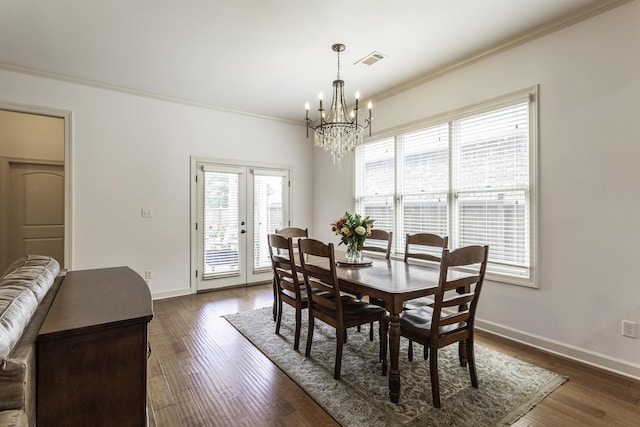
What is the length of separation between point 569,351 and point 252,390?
8.41 ft

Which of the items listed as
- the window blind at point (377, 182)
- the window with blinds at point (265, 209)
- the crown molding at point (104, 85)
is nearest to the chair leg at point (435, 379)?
the window blind at point (377, 182)

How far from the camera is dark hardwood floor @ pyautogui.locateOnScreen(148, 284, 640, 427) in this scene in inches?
73.2

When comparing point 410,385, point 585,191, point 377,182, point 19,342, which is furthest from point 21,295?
point 377,182

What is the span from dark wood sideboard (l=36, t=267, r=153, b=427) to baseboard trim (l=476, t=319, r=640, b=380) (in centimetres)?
307

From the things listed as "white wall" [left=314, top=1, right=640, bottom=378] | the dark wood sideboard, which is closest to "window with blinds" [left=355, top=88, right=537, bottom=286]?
"white wall" [left=314, top=1, right=640, bottom=378]

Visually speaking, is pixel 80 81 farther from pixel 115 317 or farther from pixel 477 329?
pixel 477 329

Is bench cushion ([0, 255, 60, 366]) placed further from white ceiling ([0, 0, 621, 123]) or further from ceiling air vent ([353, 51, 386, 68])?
ceiling air vent ([353, 51, 386, 68])

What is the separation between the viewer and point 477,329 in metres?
3.26

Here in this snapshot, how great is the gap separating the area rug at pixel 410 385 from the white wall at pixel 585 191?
539 mm

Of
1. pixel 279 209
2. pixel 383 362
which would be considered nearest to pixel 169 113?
pixel 279 209

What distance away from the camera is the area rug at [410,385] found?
1853 mm

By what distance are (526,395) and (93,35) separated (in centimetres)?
450

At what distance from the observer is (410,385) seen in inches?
85.4

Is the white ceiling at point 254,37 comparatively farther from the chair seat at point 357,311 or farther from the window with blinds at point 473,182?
the chair seat at point 357,311
